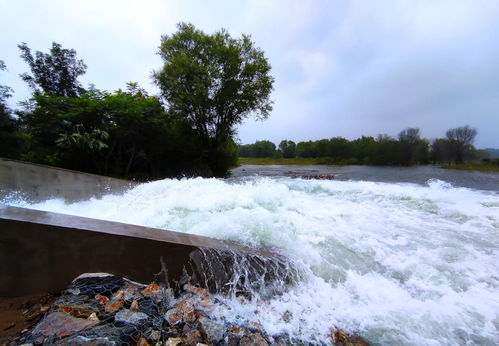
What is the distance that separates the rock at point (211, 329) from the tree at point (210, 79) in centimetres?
1277

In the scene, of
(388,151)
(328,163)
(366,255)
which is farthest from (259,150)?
(366,255)

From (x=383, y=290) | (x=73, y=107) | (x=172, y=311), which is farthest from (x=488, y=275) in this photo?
(x=73, y=107)

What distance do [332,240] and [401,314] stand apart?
1.37 m

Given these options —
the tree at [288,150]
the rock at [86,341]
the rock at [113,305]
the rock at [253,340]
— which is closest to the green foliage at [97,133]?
the rock at [113,305]

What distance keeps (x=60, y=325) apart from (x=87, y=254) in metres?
0.65

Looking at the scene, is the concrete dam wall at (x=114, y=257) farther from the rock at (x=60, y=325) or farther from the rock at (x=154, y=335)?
the rock at (x=154, y=335)

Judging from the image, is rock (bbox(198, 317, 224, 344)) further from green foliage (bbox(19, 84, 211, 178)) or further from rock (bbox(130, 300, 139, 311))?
green foliage (bbox(19, 84, 211, 178))

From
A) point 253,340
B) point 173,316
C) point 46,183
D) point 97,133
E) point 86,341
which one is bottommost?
point 253,340

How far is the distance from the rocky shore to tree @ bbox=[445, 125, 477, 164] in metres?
34.7

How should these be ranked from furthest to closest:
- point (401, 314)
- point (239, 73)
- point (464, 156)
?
1. point (464, 156)
2. point (239, 73)
3. point (401, 314)

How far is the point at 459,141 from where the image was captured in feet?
88.3

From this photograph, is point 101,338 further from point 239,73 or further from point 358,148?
point 358,148

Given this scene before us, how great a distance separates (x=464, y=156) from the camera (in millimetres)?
25109

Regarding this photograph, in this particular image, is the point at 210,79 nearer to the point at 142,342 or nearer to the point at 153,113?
the point at 153,113
